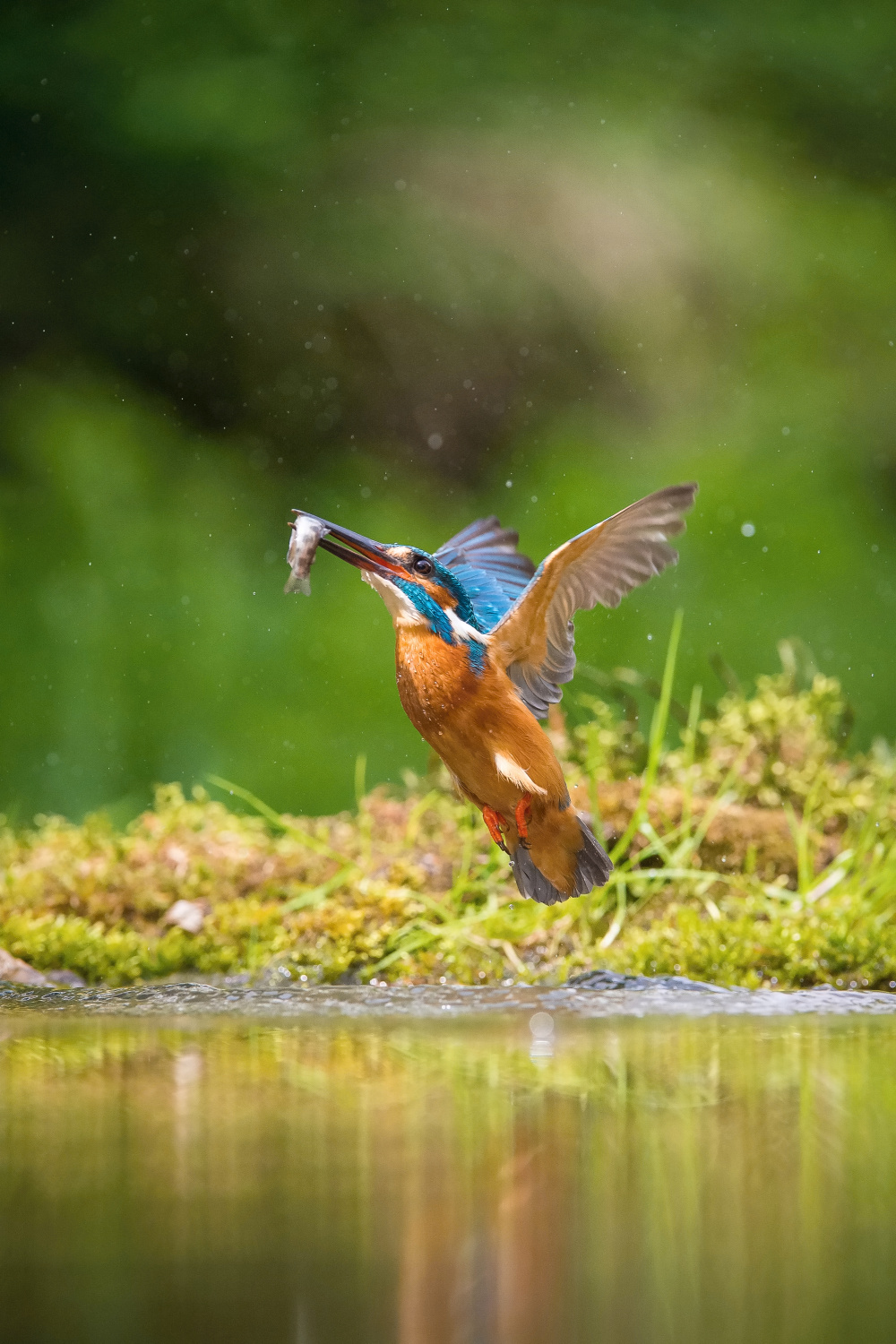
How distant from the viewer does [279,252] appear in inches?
189

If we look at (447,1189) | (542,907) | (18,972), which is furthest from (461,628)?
(18,972)

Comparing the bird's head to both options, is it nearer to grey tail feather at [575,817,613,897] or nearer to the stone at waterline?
grey tail feather at [575,817,613,897]

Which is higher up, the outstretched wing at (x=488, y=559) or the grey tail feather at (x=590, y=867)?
the outstretched wing at (x=488, y=559)

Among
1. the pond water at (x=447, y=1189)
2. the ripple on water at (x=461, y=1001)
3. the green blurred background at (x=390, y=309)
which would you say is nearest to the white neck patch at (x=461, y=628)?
the pond water at (x=447, y=1189)

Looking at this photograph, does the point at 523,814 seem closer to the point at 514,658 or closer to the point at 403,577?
the point at 514,658

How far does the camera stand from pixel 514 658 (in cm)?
167

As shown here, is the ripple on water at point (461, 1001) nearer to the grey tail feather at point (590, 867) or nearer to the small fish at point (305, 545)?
the grey tail feather at point (590, 867)

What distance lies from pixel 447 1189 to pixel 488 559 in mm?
1225

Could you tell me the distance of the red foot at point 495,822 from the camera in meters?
1.69

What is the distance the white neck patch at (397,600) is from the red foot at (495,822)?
11.8 inches

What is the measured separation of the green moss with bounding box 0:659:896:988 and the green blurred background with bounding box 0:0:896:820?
3.30 ft

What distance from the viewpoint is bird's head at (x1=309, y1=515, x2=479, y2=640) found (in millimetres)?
1499

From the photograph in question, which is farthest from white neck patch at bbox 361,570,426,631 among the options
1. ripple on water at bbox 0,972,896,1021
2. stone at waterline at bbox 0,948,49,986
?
stone at waterline at bbox 0,948,49,986

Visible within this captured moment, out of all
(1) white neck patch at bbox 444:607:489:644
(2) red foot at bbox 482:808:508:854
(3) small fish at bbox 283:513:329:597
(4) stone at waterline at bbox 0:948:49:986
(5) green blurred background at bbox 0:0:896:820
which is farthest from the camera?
(5) green blurred background at bbox 0:0:896:820
